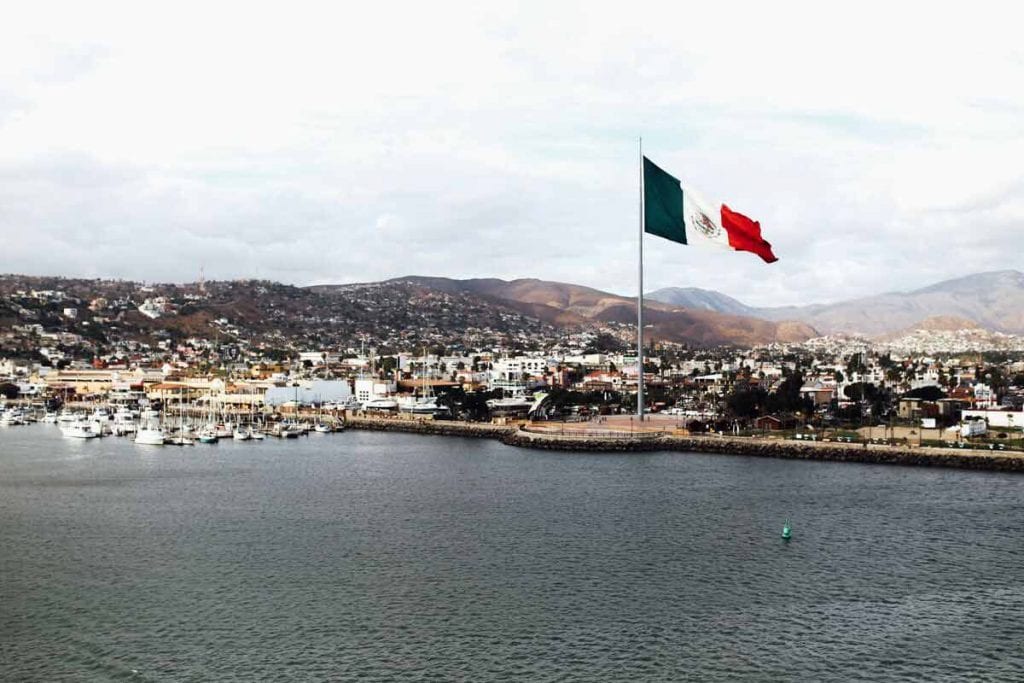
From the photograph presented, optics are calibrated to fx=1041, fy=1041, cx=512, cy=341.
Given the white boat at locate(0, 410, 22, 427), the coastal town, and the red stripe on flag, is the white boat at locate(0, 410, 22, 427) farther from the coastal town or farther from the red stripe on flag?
the red stripe on flag

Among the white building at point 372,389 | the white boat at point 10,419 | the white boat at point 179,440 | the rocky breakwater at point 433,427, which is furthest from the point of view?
the white building at point 372,389

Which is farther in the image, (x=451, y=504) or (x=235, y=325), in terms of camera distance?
(x=235, y=325)

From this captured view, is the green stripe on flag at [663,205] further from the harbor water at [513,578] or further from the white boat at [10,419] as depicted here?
the white boat at [10,419]

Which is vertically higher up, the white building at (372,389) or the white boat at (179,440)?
the white building at (372,389)

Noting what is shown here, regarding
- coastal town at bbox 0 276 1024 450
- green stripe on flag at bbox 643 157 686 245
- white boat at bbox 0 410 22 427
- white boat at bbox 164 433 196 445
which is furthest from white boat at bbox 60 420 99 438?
green stripe on flag at bbox 643 157 686 245

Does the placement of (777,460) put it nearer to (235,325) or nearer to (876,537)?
(876,537)

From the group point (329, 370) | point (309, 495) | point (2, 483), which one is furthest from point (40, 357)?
point (309, 495)

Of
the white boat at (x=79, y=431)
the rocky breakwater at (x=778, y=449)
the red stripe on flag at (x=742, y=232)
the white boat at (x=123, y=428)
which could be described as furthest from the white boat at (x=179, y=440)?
the red stripe on flag at (x=742, y=232)
